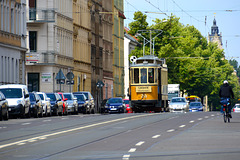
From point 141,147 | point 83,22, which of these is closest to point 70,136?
point 141,147

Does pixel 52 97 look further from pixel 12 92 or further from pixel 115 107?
pixel 115 107

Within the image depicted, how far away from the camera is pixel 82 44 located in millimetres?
77688

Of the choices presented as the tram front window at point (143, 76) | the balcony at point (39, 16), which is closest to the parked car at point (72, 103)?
the tram front window at point (143, 76)

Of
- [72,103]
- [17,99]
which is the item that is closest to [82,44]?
[72,103]

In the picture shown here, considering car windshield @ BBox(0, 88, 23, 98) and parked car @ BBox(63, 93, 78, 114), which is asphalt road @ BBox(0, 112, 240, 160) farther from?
parked car @ BBox(63, 93, 78, 114)

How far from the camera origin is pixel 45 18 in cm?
6256

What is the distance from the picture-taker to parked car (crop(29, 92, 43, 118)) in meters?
39.7

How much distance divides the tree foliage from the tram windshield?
33.4 metres

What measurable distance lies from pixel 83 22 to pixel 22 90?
4022 cm

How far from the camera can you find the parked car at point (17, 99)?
122ft

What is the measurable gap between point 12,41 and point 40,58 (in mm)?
7009

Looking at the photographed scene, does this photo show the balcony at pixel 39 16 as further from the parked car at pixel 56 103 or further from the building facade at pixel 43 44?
the parked car at pixel 56 103

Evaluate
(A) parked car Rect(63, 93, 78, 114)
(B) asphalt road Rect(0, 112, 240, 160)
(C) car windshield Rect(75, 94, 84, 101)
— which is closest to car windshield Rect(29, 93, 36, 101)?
(A) parked car Rect(63, 93, 78, 114)

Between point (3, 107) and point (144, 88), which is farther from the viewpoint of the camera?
point (144, 88)
